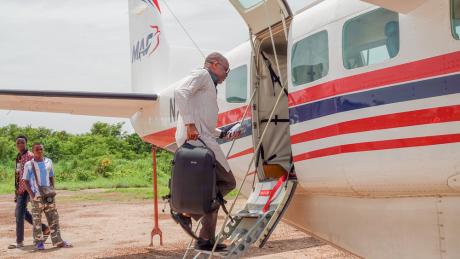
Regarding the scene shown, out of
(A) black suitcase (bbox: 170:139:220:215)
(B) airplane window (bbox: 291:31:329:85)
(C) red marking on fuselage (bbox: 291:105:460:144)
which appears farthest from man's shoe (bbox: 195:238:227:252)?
(B) airplane window (bbox: 291:31:329:85)

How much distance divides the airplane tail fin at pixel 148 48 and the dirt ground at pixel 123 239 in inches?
124

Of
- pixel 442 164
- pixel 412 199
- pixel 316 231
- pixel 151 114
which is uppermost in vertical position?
pixel 151 114

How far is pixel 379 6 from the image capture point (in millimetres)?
4309

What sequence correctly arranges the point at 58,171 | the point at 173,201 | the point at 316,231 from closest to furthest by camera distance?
the point at 173,201 → the point at 316,231 → the point at 58,171

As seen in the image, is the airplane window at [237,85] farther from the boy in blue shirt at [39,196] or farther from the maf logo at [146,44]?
the maf logo at [146,44]

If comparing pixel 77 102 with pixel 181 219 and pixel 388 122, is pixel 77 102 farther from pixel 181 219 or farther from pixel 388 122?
pixel 388 122

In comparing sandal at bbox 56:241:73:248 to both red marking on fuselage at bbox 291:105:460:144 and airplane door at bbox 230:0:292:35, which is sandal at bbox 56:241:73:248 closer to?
airplane door at bbox 230:0:292:35

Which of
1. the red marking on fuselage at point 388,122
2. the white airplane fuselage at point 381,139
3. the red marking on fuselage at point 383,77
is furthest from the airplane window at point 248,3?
the red marking on fuselage at point 388,122

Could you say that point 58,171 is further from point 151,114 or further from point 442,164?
point 442,164

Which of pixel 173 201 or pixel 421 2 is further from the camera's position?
pixel 173 201

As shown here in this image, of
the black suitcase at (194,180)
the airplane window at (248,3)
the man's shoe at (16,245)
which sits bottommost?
the man's shoe at (16,245)

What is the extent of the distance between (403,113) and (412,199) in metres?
0.76

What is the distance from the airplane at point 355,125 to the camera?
4.01m

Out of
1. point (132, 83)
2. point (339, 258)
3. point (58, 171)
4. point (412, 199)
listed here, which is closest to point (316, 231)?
point (412, 199)
